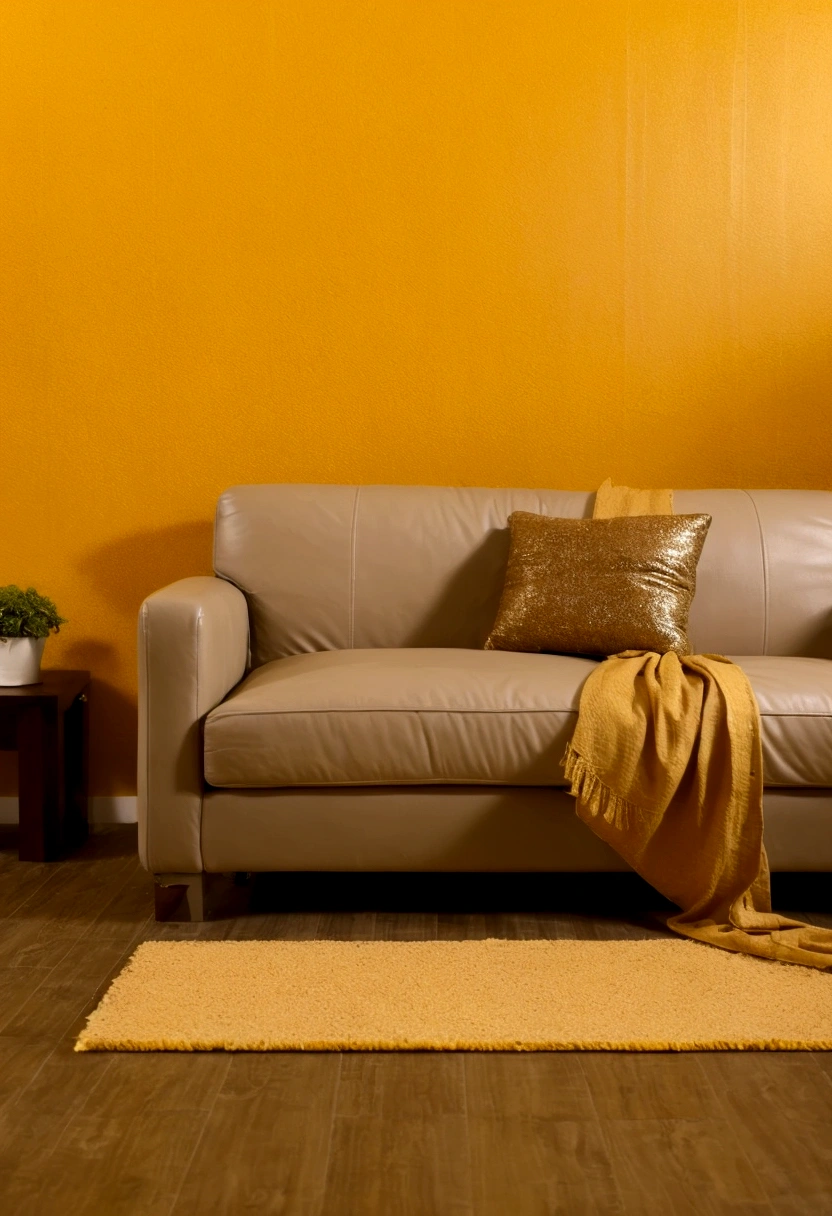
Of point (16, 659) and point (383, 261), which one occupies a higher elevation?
point (383, 261)

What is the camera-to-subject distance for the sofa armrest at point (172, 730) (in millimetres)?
2318

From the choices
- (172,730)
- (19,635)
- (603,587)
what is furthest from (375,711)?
(19,635)

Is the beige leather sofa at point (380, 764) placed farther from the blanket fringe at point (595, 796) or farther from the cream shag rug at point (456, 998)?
the cream shag rug at point (456, 998)

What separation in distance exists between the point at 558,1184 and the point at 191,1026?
2.23ft

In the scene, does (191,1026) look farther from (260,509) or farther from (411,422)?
(411,422)

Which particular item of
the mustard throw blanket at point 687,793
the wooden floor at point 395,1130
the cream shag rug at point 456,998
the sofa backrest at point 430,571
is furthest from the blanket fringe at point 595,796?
the sofa backrest at point 430,571

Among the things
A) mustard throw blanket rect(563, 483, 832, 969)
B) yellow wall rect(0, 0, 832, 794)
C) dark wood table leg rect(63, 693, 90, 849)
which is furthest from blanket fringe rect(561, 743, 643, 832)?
dark wood table leg rect(63, 693, 90, 849)

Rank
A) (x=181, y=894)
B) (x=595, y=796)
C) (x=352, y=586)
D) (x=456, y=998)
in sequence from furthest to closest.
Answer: (x=352, y=586)
(x=181, y=894)
(x=595, y=796)
(x=456, y=998)

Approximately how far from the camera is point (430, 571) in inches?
117

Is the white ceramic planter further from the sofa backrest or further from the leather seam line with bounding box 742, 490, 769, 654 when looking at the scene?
the leather seam line with bounding box 742, 490, 769, 654

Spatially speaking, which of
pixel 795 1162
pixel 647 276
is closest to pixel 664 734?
pixel 795 1162

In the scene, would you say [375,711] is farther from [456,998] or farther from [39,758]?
[39,758]

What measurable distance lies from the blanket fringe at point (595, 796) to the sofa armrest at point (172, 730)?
2.45ft

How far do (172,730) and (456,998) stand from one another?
2.59 feet
